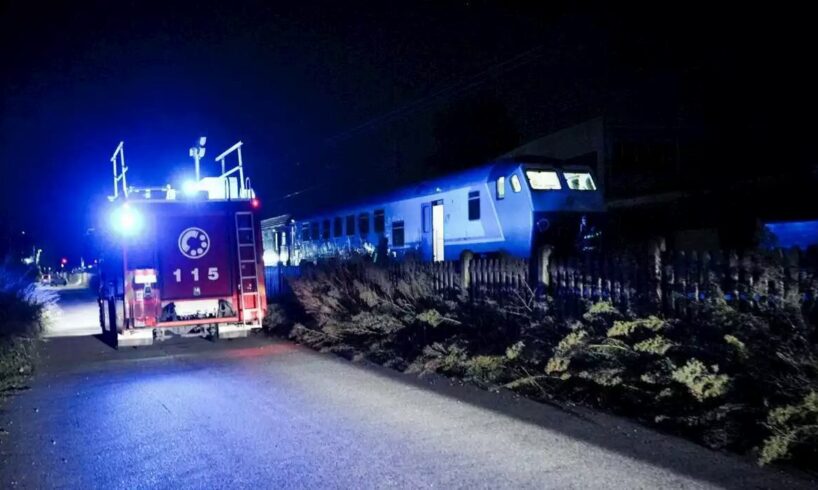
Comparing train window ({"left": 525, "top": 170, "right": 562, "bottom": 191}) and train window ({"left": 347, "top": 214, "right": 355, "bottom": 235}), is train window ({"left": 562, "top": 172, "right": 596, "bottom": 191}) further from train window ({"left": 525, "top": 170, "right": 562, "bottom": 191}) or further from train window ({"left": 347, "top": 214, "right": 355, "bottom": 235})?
train window ({"left": 347, "top": 214, "right": 355, "bottom": 235})

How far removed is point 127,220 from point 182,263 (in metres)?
1.22

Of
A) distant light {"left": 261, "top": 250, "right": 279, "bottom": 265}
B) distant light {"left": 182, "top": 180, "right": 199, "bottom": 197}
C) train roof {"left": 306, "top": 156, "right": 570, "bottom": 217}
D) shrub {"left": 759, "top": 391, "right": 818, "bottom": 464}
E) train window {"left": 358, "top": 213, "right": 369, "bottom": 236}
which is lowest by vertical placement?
shrub {"left": 759, "top": 391, "right": 818, "bottom": 464}

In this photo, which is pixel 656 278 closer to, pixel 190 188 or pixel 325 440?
pixel 325 440

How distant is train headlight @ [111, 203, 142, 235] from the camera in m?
11.7

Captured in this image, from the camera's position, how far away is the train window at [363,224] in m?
23.2

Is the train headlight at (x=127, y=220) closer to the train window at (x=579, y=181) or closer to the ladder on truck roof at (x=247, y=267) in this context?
the ladder on truck roof at (x=247, y=267)

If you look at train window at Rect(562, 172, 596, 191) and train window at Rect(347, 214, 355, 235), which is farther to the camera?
train window at Rect(347, 214, 355, 235)

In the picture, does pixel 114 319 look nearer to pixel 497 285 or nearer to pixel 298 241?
pixel 497 285

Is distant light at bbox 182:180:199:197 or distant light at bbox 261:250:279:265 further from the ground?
distant light at bbox 182:180:199:197

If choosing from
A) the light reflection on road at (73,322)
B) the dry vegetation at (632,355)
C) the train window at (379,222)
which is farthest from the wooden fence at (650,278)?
the train window at (379,222)

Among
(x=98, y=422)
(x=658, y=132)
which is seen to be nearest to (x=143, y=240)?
(x=98, y=422)

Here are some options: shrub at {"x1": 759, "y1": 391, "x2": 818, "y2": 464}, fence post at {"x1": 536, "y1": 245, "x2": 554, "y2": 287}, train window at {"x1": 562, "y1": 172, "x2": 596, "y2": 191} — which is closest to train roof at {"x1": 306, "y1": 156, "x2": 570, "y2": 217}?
train window at {"x1": 562, "y1": 172, "x2": 596, "y2": 191}

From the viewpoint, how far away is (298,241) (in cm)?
2966

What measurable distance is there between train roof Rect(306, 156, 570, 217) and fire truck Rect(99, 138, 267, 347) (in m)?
7.02
